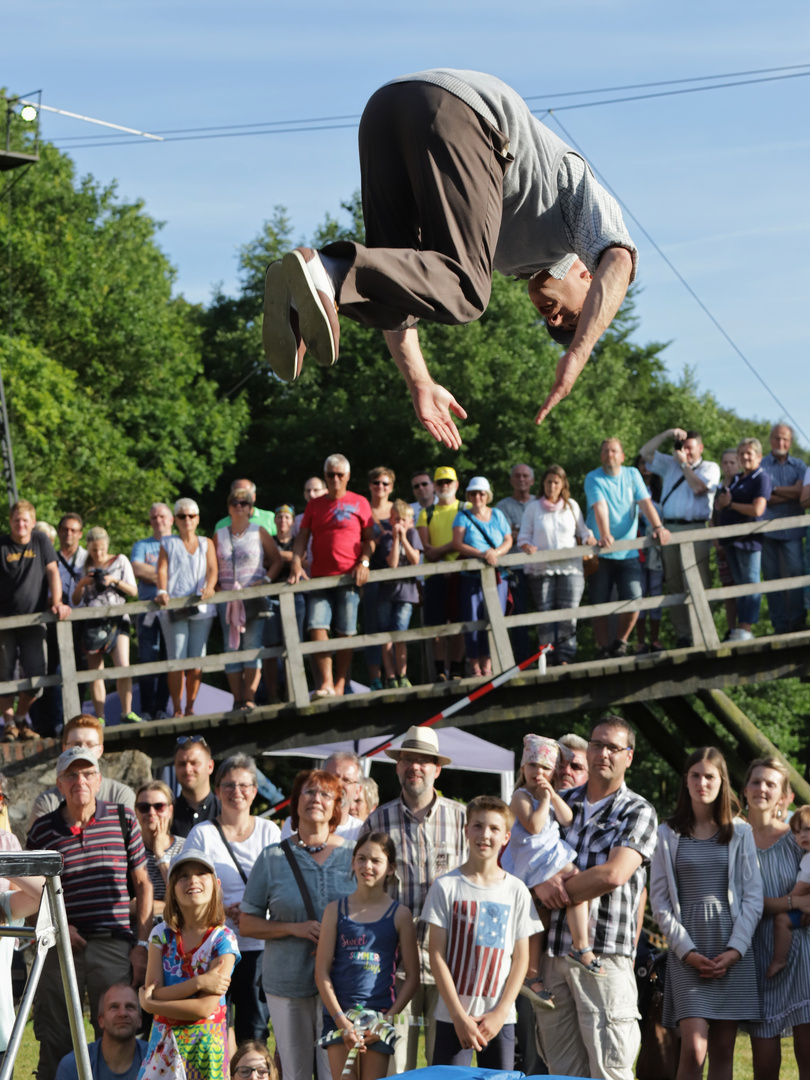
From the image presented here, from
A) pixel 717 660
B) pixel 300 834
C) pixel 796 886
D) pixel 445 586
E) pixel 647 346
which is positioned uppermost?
pixel 647 346

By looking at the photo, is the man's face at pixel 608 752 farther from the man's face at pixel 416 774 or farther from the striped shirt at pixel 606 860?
the man's face at pixel 416 774

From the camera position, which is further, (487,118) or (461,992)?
(461,992)

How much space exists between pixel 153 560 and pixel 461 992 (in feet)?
16.5

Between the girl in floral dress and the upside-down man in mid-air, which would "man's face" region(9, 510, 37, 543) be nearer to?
the girl in floral dress

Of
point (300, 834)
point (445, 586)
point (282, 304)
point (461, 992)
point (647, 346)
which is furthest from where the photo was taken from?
point (647, 346)

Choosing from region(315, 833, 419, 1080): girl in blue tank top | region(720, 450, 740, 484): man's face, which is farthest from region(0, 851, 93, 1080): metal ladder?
region(720, 450, 740, 484): man's face

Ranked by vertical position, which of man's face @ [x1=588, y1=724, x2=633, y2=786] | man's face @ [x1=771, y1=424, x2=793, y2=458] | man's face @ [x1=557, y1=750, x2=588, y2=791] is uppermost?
man's face @ [x1=771, y1=424, x2=793, y2=458]

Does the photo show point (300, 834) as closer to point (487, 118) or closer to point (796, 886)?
point (796, 886)

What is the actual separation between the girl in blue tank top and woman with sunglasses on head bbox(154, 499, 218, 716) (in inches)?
158

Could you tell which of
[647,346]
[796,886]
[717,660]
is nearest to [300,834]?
[796,886]

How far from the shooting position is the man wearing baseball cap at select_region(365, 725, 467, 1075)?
17.3 feet

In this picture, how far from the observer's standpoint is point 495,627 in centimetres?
933

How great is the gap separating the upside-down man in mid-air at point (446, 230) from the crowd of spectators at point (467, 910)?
2706 mm

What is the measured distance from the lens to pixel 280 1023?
5.21m
